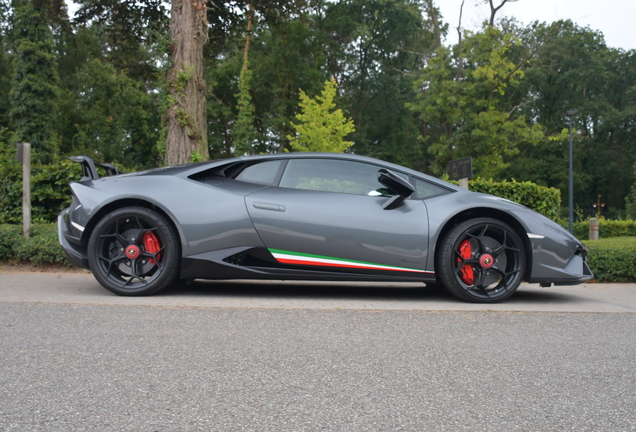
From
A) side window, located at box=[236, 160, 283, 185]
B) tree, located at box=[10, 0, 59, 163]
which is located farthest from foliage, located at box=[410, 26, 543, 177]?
side window, located at box=[236, 160, 283, 185]

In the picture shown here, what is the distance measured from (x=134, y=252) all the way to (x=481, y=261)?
120 inches

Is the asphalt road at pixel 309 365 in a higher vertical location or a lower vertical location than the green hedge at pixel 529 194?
lower

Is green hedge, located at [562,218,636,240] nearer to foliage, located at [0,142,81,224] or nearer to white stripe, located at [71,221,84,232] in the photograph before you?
foliage, located at [0,142,81,224]

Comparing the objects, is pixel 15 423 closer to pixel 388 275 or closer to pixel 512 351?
pixel 512 351

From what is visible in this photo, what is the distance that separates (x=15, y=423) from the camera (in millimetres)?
2285

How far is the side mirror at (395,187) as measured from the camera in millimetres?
5254

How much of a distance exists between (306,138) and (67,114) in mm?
21066

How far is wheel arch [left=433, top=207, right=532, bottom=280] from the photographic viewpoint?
5.28m

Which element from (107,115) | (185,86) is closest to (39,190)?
(185,86)

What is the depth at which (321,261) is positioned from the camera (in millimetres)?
5164

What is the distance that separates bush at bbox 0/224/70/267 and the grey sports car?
188cm

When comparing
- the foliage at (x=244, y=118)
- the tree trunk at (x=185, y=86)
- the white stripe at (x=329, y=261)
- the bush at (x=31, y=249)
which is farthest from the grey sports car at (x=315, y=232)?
the foliage at (x=244, y=118)

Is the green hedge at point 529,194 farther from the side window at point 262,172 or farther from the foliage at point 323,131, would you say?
the foliage at point 323,131

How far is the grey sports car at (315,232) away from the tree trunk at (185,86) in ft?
19.8
